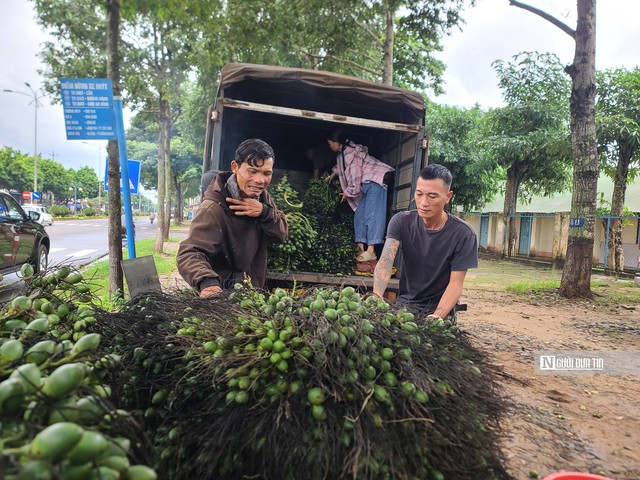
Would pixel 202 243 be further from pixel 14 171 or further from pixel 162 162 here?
pixel 14 171

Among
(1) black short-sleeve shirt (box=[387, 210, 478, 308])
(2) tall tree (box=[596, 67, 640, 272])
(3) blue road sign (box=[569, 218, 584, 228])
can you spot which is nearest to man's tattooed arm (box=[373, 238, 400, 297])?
(1) black short-sleeve shirt (box=[387, 210, 478, 308])

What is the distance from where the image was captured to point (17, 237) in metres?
7.15

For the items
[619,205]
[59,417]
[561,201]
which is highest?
[561,201]

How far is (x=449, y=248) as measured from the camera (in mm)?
2838

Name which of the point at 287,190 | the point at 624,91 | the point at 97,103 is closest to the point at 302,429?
the point at 287,190

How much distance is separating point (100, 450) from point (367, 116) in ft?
16.8

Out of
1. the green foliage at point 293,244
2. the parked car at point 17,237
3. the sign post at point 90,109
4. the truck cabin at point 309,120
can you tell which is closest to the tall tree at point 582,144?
the truck cabin at point 309,120

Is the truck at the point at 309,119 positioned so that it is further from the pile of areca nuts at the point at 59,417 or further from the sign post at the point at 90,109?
the pile of areca nuts at the point at 59,417

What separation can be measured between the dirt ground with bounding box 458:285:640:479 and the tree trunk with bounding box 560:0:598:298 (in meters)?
0.77

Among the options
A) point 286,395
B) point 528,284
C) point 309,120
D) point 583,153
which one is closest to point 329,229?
point 309,120

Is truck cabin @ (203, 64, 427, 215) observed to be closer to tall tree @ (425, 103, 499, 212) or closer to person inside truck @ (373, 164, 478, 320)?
person inside truck @ (373, 164, 478, 320)

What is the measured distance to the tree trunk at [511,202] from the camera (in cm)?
1847

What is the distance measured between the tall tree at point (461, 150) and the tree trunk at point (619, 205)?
16.5 feet

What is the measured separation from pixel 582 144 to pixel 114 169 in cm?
793
